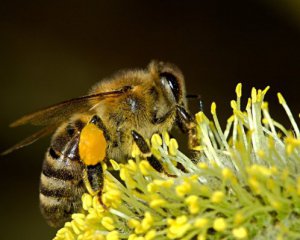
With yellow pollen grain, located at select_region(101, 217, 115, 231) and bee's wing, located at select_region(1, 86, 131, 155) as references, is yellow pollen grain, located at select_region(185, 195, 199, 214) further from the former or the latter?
bee's wing, located at select_region(1, 86, 131, 155)

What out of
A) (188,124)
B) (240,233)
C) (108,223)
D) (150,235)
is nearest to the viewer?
(240,233)

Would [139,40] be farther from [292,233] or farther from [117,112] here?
[292,233]

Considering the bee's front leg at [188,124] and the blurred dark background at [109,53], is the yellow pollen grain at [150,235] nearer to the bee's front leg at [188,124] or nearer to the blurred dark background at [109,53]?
the bee's front leg at [188,124]

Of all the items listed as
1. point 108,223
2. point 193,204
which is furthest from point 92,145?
point 193,204

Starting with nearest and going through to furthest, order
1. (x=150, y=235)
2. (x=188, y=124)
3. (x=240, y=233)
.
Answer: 1. (x=240, y=233)
2. (x=150, y=235)
3. (x=188, y=124)

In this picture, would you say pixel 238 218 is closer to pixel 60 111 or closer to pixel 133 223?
pixel 133 223

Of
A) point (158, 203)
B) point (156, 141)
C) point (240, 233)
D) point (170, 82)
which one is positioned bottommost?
point (240, 233)

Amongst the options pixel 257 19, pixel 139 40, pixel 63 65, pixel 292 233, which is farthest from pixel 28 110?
pixel 292 233

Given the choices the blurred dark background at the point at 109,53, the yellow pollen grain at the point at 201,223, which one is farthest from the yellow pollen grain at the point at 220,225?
the blurred dark background at the point at 109,53

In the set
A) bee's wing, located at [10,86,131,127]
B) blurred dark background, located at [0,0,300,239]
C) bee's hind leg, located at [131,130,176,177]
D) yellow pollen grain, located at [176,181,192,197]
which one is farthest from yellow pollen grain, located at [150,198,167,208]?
blurred dark background, located at [0,0,300,239]
